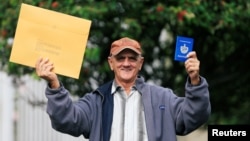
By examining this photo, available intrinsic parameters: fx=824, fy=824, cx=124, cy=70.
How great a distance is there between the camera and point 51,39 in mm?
5000

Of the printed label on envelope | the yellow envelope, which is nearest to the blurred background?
the yellow envelope

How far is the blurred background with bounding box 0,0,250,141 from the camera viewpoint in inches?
285

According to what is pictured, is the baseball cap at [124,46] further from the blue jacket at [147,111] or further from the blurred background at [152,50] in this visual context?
the blurred background at [152,50]

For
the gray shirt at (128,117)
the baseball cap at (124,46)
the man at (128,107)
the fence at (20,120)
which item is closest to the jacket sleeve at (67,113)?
the man at (128,107)

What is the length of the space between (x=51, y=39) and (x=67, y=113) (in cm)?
51

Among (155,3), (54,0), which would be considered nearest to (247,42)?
(155,3)

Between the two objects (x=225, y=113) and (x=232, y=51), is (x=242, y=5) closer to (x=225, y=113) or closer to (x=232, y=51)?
(x=232, y=51)

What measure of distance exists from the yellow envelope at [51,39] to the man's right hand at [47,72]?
9 centimetres

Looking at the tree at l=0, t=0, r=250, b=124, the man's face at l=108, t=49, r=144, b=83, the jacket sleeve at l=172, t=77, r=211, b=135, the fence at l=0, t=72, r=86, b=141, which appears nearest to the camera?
the jacket sleeve at l=172, t=77, r=211, b=135

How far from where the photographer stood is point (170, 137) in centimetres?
480

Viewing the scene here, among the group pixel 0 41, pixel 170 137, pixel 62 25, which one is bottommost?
pixel 170 137

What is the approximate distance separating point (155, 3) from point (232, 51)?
1.82 m

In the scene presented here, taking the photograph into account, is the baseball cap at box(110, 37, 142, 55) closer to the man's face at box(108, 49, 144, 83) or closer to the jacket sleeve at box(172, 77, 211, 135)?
the man's face at box(108, 49, 144, 83)

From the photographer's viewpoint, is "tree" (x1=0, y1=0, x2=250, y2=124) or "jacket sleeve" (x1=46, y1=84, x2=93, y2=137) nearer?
"jacket sleeve" (x1=46, y1=84, x2=93, y2=137)
